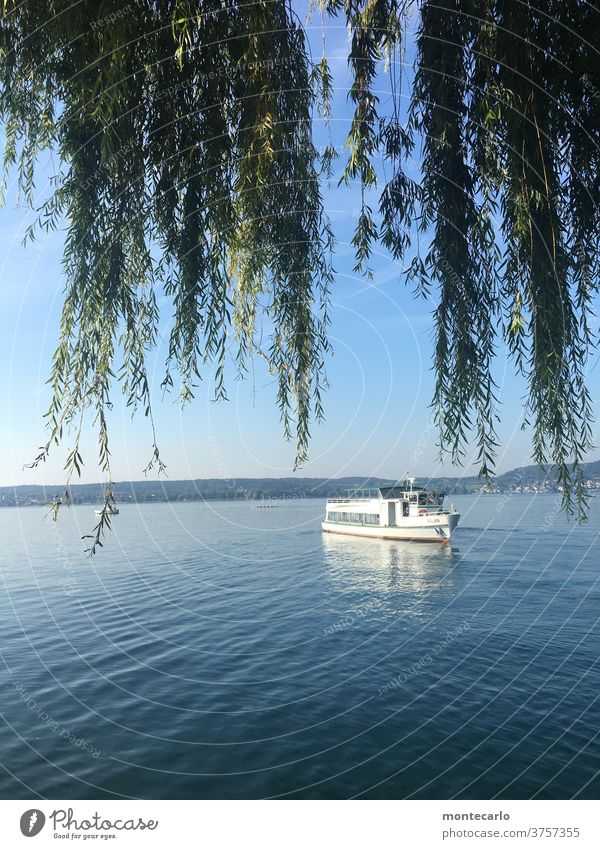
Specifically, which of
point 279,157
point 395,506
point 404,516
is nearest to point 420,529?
point 404,516

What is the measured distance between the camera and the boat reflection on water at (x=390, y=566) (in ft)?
118

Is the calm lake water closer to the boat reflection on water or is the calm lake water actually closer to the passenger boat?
the boat reflection on water

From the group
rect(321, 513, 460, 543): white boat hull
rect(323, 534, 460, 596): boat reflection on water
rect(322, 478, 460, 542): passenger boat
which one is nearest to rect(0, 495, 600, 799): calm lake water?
rect(323, 534, 460, 596): boat reflection on water

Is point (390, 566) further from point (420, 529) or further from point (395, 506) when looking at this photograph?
point (395, 506)

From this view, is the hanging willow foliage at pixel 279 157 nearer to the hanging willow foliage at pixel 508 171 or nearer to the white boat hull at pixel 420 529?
the hanging willow foliage at pixel 508 171

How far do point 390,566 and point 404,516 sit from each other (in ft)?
58.0

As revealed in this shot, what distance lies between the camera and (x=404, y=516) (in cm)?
6200

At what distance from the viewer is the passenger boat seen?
5731cm

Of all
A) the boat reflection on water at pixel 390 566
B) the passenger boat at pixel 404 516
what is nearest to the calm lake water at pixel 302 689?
the boat reflection on water at pixel 390 566

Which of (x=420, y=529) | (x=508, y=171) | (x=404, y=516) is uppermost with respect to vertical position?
(x=508, y=171)

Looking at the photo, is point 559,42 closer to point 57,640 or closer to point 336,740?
point 336,740

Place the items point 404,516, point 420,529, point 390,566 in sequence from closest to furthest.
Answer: point 390,566 → point 420,529 → point 404,516

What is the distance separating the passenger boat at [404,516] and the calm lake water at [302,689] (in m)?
20.1

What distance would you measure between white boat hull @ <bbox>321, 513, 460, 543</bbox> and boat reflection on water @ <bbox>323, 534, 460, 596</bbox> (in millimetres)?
704
